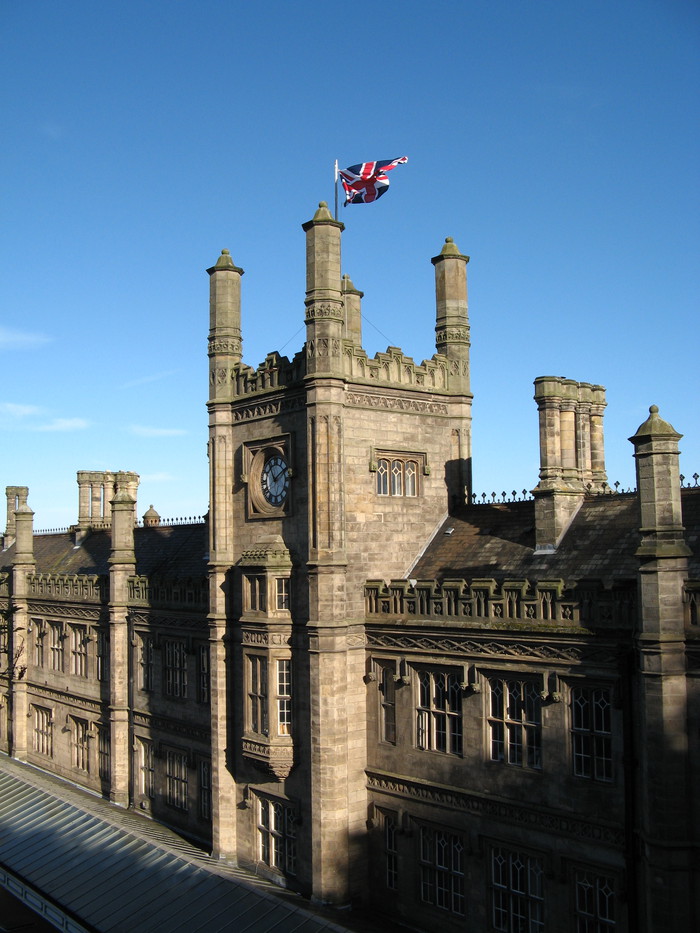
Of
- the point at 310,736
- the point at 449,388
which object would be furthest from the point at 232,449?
the point at 310,736

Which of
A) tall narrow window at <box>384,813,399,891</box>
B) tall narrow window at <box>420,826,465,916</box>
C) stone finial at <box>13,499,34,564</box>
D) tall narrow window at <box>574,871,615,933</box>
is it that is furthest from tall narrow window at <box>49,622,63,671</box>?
tall narrow window at <box>574,871,615,933</box>

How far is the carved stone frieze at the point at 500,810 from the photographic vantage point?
69.1 ft

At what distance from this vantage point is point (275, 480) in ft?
94.7

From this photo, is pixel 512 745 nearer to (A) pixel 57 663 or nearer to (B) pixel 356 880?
(B) pixel 356 880

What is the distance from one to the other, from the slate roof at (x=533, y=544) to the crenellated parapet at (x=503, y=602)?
28.6 inches

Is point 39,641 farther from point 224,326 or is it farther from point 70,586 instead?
point 224,326

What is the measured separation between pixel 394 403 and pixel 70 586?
20.4 metres

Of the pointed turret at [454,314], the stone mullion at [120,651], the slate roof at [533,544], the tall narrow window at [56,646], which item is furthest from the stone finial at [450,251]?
the tall narrow window at [56,646]

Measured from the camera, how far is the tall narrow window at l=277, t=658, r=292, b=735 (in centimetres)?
2742

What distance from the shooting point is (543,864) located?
22.0 m

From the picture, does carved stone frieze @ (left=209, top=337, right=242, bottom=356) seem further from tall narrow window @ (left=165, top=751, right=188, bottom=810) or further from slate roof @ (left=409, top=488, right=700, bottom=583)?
tall narrow window @ (left=165, top=751, right=188, bottom=810)

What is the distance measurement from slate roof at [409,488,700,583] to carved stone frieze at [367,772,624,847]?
5739mm

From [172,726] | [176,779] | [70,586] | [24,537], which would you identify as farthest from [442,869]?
[24,537]

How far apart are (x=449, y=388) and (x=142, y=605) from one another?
49.6 ft
